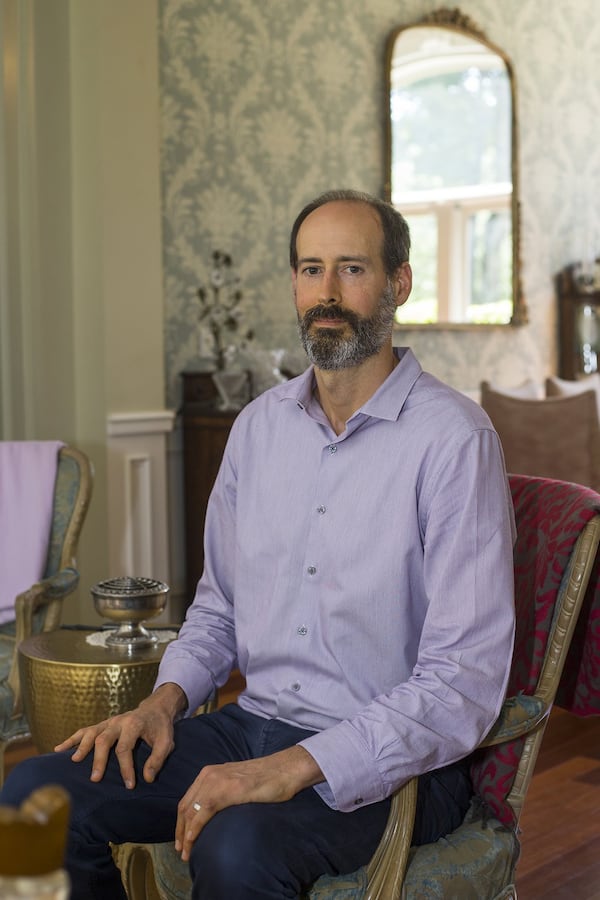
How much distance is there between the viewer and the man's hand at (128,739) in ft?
5.10

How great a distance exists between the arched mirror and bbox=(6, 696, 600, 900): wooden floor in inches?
94.5

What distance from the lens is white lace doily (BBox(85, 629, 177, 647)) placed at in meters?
2.32

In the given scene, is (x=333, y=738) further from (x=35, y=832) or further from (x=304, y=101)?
(x=304, y=101)

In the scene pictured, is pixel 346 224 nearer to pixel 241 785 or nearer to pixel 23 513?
pixel 241 785

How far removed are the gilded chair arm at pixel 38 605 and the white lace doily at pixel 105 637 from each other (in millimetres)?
290

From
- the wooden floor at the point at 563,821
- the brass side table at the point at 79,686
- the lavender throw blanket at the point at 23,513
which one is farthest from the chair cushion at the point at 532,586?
the lavender throw blanket at the point at 23,513

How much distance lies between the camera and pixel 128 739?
1.58 meters

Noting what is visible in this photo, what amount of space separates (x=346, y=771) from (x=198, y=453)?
285cm

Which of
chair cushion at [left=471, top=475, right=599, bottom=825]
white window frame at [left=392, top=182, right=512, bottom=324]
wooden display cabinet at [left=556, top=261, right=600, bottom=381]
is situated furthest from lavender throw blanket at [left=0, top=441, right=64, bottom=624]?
wooden display cabinet at [left=556, top=261, right=600, bottom=381]

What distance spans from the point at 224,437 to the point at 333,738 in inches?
106

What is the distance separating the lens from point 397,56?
17.0 feet

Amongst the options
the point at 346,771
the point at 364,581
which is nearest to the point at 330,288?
the point at 364,581

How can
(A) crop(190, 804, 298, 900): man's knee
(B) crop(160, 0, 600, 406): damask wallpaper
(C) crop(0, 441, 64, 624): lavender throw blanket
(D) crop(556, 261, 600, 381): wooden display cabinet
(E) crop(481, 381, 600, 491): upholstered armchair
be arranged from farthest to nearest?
(D) crop(556, 261, 600, 381): wooden display cabinet
(E) crop(481, 381, 600, 491): upholstered armchair
(B) crop(160, 0, 600, 406): damask wallpaper
(C) crop(0, 441, 64, 624): lavender throw blanket
(A) crop(190, 804, 298, 900): man's knee

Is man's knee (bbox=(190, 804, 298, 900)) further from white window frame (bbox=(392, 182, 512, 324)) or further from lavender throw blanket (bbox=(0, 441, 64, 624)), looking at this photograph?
white window frame (bbox=(392, 182, 512, 324))
